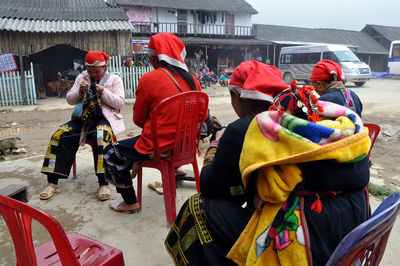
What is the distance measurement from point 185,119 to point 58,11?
→ 569 inches

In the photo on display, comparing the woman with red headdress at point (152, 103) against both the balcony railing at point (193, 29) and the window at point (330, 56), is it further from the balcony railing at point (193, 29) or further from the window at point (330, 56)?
the balcony railing at point (193, 29)

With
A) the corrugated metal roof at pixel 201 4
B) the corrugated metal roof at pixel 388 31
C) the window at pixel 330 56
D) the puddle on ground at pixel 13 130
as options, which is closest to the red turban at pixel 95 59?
the puddle on ground at pixel 13 130

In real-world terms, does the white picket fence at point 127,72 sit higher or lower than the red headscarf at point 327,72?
lower

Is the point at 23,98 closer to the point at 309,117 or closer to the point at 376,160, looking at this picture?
the point at 376,160

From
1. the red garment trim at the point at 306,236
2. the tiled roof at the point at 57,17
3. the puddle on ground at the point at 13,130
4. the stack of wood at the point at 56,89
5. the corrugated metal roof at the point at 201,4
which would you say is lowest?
the puddle on ground at the point at 13,130

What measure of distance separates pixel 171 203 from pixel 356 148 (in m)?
1.63

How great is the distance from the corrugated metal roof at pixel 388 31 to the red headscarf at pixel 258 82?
38.0m

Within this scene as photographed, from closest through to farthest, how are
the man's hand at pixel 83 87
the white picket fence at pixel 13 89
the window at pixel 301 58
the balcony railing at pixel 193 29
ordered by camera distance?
1. the man's hand at pixel 83 87
2. the white picket fence at pixel 13 89
3. the window at pixel 301 58
4. the balcony railing at pixel 193 29

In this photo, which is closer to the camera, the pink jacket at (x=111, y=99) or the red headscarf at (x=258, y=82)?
the red headscarf at (x=258, y=82)

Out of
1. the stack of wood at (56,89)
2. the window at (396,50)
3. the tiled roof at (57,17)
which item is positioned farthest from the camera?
the window at (396,50)

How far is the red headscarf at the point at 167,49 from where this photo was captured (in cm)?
254

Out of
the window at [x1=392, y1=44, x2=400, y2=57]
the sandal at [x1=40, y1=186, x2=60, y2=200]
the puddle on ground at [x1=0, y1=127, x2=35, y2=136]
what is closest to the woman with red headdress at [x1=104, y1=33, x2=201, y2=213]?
the sandal at [x1=40, y1=186, x2=60, y2=200]

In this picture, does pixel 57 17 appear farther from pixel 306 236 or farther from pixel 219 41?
pixel 306 236

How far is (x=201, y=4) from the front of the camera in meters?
22.8
